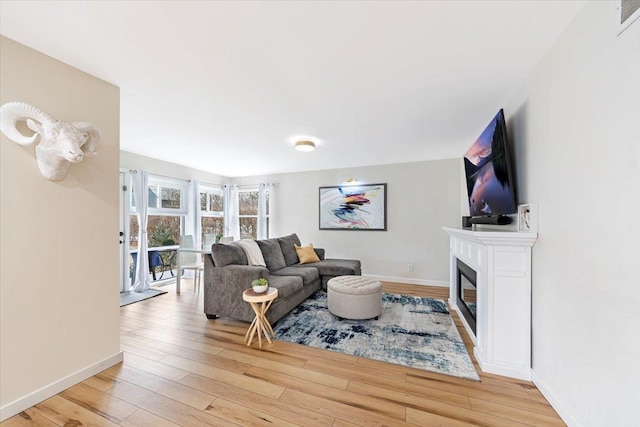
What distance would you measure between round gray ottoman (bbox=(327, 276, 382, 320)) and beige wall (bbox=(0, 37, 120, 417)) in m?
2.13

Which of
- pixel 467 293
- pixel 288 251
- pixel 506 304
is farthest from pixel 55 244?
pixel 467 293

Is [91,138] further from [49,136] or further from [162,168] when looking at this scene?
[162,168]

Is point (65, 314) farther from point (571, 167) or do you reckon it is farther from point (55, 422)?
point (571, 167)

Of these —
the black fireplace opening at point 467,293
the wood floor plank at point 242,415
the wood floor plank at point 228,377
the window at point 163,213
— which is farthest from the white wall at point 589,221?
the window at point 163,213

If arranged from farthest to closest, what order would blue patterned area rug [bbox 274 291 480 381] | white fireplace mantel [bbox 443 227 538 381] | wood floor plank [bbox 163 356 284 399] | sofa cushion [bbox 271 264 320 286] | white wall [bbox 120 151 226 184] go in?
white wall [bbox 120 151 226 184] < sofa cushion [bbox 271 264 320 286] < blue patterned area rug [bbox 274 291 480 381] < white fireplace mantel [bbox 443 227 538 381] < wood floor plank [bbox 163 356 284 399]

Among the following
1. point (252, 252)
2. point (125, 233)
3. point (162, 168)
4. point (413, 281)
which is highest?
point (162, 168)

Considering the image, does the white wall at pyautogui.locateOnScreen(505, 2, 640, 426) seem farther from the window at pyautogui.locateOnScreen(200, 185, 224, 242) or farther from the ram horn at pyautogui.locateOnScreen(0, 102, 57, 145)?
the window at pyautogui.locateOnScreen(200, 185, 224, 242)

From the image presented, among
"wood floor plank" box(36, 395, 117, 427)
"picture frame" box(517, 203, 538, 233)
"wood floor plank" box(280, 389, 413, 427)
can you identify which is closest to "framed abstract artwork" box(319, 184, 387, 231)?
"picture frame" box(517, 203, 538, 233)

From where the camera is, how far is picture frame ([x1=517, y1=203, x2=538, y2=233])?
1749mm

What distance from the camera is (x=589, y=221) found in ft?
4.08

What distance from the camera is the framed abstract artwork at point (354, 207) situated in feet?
15.7

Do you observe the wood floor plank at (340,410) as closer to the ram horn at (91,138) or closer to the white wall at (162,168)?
the ram horn at (91,138)

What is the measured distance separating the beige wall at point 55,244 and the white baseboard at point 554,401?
10.6 ft

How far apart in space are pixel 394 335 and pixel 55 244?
2958mm
